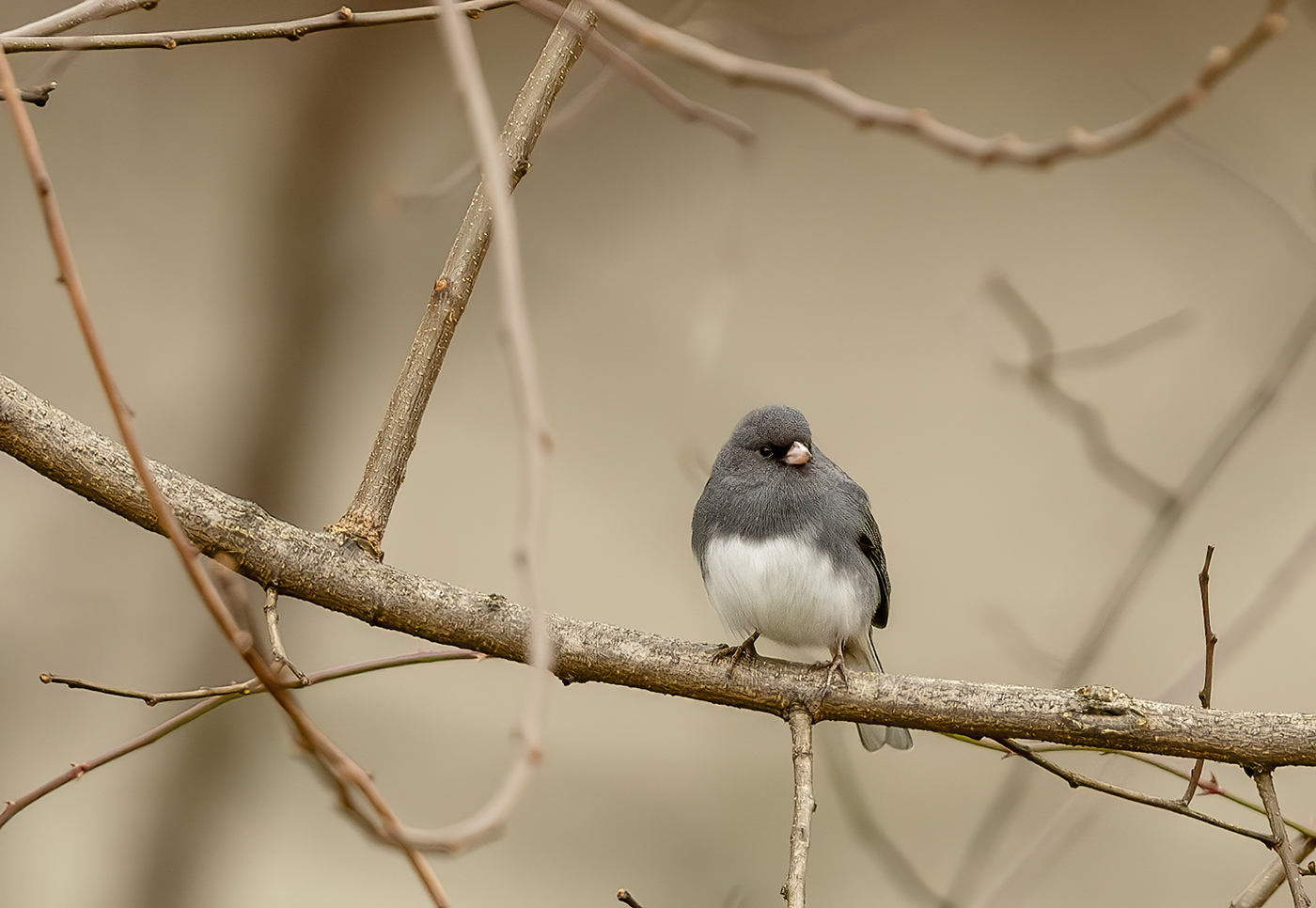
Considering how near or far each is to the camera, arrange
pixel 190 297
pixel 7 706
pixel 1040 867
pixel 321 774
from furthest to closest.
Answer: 1. pixel 190 297
2. pixel 7 706
3. pixel 1040 867
4. pixel 321 774

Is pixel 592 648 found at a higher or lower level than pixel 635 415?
lower

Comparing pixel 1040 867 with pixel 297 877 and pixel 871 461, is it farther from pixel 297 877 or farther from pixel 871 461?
pixel 297 877

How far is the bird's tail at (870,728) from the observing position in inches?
49.6

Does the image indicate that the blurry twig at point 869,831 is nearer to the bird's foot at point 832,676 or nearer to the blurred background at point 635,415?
the blurred background at point 635,415

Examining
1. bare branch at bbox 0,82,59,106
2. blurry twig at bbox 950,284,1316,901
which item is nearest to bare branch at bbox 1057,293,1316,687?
blurry twig at bbox 950,284,1316,901

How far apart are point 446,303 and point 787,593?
0.49 meters

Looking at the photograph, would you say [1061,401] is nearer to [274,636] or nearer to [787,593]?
[787,593]

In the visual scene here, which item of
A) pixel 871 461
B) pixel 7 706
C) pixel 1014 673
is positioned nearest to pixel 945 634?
pixel 1014 673

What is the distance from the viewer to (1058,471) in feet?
6.45

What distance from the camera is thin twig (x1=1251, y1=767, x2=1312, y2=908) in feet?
2.44

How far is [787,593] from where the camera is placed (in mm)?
1177

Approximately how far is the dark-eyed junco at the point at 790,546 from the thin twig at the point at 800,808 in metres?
0.18

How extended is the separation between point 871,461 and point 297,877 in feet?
4.16

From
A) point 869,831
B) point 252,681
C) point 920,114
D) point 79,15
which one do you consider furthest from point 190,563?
point 869,831
